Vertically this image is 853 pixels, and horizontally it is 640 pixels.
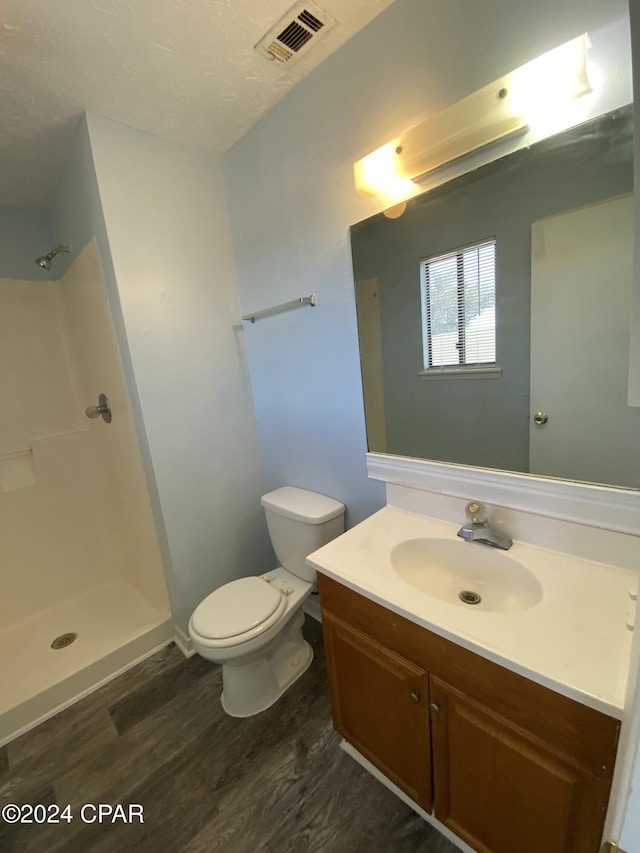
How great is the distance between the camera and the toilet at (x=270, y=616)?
1.33 metres

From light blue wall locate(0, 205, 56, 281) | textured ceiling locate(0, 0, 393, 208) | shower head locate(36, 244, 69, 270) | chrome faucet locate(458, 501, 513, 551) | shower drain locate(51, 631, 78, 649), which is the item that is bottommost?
shower drain locate(51, 631, 78, 649)

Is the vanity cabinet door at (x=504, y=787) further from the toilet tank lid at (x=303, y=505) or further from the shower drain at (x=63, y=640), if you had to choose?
the shower drain at (x=63, y=640)

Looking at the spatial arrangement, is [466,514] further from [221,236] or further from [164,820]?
[221,236]

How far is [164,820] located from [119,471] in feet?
5.00

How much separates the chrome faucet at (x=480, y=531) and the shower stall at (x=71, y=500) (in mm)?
1512

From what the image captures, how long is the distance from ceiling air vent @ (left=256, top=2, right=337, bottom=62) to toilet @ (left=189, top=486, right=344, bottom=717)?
5.49 ft

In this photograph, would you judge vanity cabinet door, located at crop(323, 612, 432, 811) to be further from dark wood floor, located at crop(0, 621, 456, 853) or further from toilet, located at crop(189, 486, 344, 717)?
toilet, located at crop(189, 486, 344, 717)

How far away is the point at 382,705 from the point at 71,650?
165 cm

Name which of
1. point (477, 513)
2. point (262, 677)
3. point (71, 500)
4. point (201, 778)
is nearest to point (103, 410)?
point (71, 500)

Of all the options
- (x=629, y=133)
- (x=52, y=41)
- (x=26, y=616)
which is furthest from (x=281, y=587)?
(x=52, y=41)

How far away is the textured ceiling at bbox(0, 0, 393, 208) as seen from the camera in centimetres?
102

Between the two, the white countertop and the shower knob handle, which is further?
the shower knob handle

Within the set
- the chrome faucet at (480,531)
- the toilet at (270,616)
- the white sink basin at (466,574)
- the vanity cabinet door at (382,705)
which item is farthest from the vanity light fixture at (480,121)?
the vanity cabinet door at (382,705)

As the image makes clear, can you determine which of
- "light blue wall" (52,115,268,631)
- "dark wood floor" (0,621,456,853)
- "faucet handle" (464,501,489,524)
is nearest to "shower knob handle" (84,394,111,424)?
"light blue wall" (52,115,268,631)
